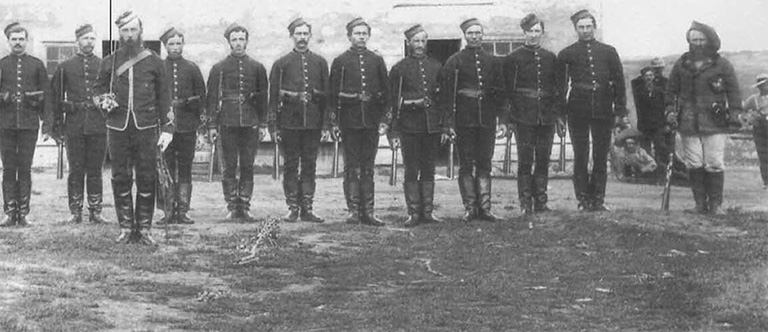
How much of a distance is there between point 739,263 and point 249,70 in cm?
530

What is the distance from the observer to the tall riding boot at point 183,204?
1098cm

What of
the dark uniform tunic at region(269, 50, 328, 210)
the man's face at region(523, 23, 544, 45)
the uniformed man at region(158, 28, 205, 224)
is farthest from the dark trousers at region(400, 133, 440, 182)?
the uniformed man at region(158, 28, 205, 224)

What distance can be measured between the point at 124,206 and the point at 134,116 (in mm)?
762

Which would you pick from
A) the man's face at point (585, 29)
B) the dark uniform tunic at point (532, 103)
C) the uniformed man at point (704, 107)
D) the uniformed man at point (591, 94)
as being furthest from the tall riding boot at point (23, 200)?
the uniformed man at point (704, 107)

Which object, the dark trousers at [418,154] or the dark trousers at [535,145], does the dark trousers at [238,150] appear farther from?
the dark trousers at [535,145]

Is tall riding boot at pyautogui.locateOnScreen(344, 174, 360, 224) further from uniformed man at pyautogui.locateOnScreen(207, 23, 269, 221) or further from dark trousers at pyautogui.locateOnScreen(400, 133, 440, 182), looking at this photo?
uniformed man at pyautogui.locateOnScreen(207, 23, 269, 221)

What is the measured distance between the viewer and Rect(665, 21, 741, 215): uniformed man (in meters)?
10.8

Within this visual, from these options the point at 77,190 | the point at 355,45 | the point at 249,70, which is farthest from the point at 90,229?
the point at 355,45

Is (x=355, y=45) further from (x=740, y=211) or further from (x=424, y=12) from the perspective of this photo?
(x=424, y=12)

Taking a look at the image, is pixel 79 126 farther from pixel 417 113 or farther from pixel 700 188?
pixel 700 188

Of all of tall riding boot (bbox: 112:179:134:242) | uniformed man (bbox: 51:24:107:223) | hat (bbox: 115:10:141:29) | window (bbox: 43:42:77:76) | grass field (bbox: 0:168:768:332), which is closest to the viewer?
grass field (bbox: 0:168:768:332)

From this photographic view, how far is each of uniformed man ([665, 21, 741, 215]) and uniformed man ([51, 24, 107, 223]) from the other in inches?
218

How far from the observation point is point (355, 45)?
1095cm

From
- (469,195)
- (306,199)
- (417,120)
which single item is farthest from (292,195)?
(469,195)
